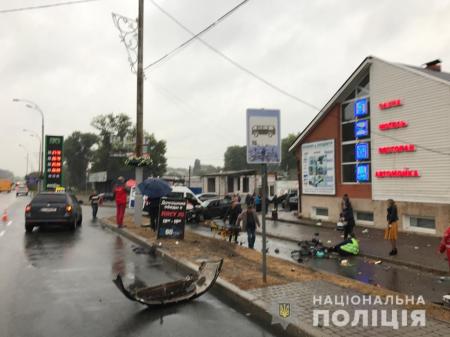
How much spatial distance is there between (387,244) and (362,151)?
264 inches

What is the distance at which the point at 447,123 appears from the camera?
590 inches

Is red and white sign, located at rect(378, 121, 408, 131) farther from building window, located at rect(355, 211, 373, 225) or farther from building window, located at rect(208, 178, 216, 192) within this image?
building window, located at rect(208, 178, 216, 192)

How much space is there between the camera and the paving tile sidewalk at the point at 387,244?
10.3 metres

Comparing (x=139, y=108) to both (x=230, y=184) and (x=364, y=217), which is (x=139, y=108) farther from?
(x=230, y=184)

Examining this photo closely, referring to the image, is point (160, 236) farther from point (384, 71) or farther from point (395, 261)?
point (384, 71)

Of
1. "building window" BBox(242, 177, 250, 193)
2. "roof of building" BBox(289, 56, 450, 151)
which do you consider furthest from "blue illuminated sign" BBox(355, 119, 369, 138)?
"building window" BBox(242, 177, 250, 193)

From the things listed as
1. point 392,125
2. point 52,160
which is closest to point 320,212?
point 392,125

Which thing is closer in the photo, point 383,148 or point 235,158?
point 383,148

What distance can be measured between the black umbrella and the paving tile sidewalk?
554 centimetres

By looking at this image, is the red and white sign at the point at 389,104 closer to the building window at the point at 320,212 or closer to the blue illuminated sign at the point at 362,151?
the blue illuminated sign at the point at 362,151

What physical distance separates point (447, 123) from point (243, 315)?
1349 centimetres

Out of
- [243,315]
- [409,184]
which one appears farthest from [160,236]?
[409,184]

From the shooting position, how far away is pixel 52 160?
3372cm

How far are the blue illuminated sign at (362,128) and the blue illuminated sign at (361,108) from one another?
14.9 inches
